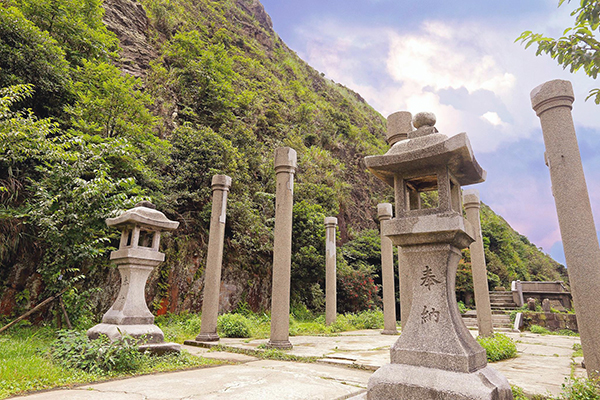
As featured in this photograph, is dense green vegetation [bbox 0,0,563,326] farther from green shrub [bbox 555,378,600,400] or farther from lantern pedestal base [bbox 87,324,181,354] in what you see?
green shrub [bbox 555,378,600,400]

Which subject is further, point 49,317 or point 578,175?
point 49,317

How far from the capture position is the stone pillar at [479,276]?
8.80 metres

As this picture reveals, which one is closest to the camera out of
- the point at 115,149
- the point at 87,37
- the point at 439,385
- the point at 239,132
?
the point at 439,385

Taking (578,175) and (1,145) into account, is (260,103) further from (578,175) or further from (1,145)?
(578,175)

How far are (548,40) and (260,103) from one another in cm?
1863

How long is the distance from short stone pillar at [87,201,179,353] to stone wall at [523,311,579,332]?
15.8 meters

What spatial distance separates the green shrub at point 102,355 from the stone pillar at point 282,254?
2.52 meters

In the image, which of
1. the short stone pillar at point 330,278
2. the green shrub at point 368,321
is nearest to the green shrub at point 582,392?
the short stone pillar at point 330,278

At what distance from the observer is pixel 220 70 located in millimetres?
18203

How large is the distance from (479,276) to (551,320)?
27.6 feet

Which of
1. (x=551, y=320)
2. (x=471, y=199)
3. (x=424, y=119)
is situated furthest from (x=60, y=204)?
(x=551, y=320)

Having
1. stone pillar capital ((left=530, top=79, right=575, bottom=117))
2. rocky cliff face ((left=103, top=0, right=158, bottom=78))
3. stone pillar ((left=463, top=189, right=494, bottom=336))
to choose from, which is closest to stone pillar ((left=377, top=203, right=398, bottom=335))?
stone pillar ((left=463, top=189, right=494, bottom=336))

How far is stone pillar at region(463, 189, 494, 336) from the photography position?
8.80 metres

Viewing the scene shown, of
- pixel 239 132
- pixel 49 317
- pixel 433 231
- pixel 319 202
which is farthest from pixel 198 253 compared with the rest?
pixel 433 231
